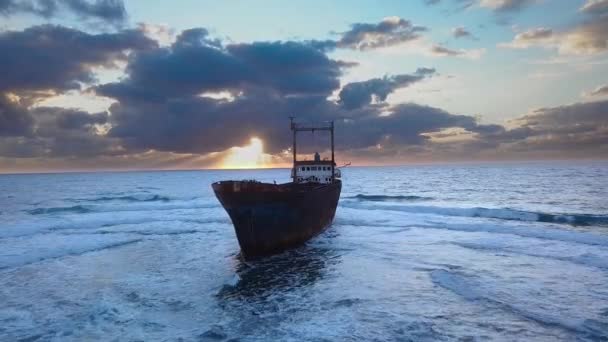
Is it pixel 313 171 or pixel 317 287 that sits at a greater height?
pixel 313 171

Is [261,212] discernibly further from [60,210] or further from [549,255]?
[60,210]

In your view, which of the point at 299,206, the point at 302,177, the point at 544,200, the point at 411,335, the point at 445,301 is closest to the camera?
the point at 411,335

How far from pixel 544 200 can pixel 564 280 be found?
123 ft

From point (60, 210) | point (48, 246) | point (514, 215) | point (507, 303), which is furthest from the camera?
point (60, 210)

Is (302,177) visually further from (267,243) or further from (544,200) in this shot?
(544,200)

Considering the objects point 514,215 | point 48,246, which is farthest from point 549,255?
point 48,246

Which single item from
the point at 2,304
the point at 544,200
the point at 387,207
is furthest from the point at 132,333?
the point at 544,200

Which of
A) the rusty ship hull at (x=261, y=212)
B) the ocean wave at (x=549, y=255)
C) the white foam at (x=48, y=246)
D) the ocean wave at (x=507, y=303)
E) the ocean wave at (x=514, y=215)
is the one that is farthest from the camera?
the ocean wave at (x=514, y=215)

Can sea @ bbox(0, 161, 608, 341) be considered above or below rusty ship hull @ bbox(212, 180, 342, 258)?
below

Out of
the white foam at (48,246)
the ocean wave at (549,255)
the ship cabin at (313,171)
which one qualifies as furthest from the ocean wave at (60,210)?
the ocean wave at (549,255)

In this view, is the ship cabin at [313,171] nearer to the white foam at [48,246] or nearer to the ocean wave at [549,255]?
the ocean wave at [549,255]

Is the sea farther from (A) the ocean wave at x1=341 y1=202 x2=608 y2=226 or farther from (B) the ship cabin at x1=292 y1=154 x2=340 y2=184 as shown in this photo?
(B) the ship cabin at x1=292 y1=154 x2=340 y2=184

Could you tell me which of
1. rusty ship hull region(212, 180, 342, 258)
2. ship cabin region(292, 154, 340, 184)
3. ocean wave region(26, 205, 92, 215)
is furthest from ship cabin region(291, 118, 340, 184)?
ocean wave region(26, 205, 92, 215)

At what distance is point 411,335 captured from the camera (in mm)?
10016
